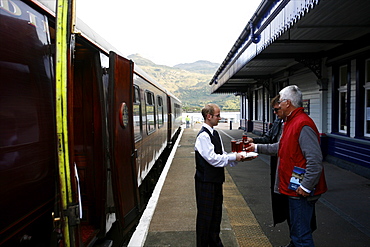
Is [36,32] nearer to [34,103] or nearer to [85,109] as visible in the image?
[34,103]

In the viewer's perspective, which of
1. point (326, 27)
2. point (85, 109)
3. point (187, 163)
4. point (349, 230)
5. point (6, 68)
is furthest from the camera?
point (187, 163)

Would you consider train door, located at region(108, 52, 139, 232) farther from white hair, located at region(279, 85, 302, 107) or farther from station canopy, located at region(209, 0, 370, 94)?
station canopy, located at region(209, 0, 370, 94)

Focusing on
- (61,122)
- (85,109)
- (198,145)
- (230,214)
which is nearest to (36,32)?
(61,122)

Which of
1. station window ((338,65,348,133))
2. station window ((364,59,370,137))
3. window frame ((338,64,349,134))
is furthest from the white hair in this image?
station window ((338,65,348,133))

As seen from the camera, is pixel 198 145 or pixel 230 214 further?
pixel 230 214

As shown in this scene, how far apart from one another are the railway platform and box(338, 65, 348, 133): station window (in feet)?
5.58

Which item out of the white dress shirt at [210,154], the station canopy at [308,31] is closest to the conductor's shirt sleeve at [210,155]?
the white dress shirt at [210,154]

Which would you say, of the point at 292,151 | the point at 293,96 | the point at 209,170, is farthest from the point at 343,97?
the point at 209,170

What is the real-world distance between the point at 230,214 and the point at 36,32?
410 centimetres

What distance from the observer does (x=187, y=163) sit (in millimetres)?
10203

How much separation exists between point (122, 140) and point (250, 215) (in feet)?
9.01

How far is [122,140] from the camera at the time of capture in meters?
3.51

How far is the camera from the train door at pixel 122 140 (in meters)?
3.25

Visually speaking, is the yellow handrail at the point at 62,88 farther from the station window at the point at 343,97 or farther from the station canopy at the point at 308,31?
the station window at the point at 343,97
